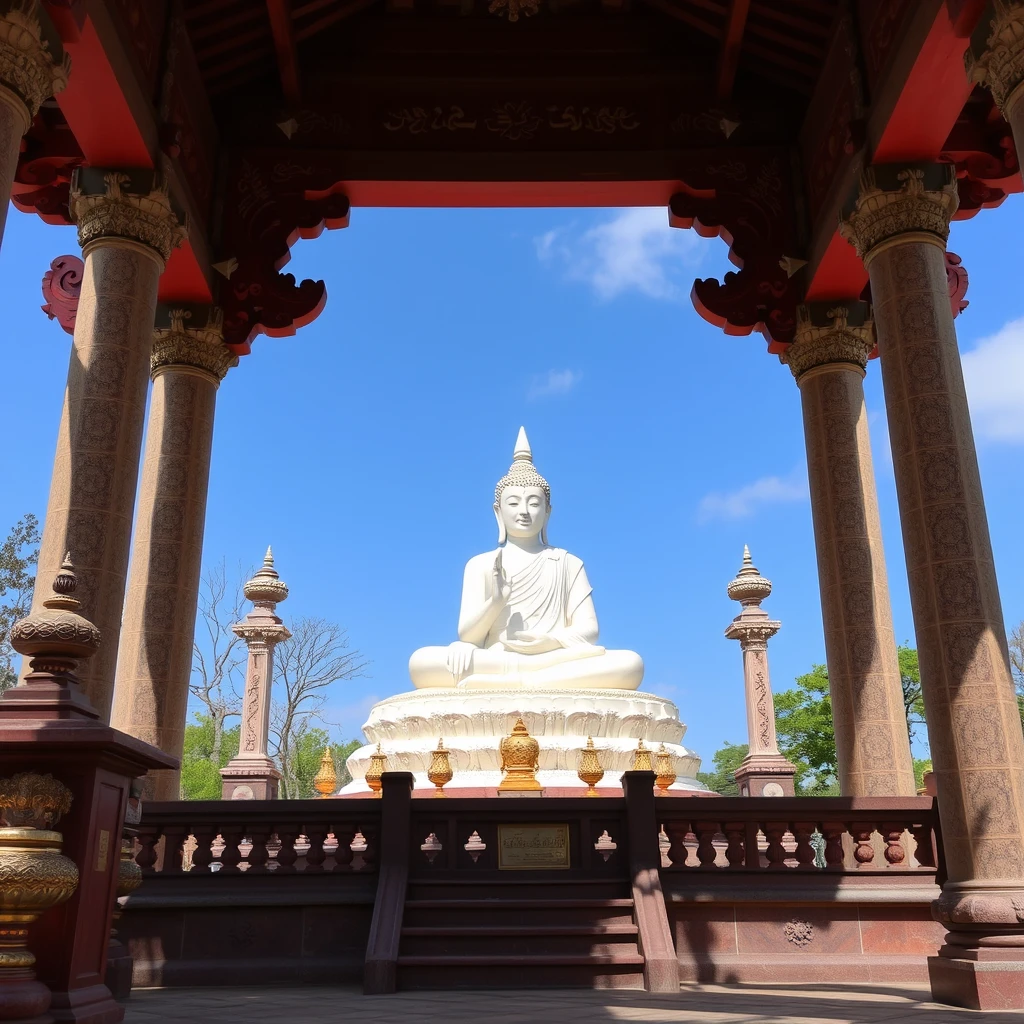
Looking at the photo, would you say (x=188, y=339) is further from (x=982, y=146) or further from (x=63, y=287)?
(x=982, y=146)

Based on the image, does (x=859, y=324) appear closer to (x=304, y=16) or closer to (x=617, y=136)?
(x=617, y=136)

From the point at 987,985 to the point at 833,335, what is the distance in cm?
591

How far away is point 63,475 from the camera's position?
287 inches

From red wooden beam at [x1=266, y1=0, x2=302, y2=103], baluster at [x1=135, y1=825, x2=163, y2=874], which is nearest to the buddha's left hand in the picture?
baluster at [x1=135, y1=825, x2=163, y2=874]

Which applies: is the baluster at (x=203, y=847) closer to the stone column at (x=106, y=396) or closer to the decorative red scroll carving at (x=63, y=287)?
the stone column at (x=106, y=396)

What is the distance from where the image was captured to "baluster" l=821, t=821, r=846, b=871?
23.6 ft

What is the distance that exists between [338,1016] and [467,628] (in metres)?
8.78

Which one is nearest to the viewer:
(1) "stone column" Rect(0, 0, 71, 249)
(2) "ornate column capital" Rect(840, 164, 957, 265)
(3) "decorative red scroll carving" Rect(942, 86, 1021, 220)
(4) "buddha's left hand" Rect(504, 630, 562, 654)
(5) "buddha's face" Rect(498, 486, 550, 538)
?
(1) "stone column" Rect(0, 0, 71, 249)

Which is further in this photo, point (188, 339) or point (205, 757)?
point (205, 757)

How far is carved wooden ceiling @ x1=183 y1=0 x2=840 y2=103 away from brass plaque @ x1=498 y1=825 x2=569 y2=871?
6.89m

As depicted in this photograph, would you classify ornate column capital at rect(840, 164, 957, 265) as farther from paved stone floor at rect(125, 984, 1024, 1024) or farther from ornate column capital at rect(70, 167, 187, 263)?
ornate column capital at rect(70, 167, 187, 263)

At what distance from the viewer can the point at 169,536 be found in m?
9.21

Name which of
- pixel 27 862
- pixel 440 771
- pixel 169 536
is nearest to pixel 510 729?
pixel 440 771

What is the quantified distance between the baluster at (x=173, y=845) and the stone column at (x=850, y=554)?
5105 millimetres
